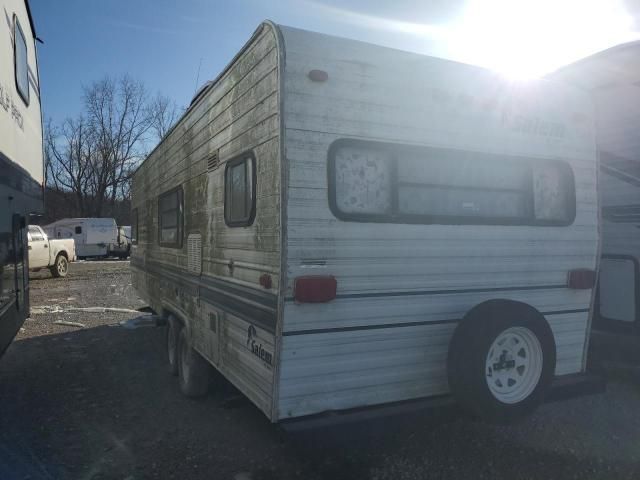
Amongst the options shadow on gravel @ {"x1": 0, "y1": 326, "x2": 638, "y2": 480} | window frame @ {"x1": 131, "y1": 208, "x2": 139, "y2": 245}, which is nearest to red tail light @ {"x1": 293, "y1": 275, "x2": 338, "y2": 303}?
shadow on gravel @ {"x1": 0, "y1": 326, "x2": 638, "y2": 480}

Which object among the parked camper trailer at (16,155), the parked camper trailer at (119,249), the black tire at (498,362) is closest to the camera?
the black tire at (498,362)

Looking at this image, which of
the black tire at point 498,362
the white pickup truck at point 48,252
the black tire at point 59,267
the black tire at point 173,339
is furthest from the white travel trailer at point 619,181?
the black tire at point 59,267

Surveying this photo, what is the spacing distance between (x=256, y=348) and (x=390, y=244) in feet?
3.43

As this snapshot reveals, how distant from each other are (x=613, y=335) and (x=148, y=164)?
6.12 metres

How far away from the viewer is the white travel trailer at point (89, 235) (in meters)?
26.2

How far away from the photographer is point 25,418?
15.1ft

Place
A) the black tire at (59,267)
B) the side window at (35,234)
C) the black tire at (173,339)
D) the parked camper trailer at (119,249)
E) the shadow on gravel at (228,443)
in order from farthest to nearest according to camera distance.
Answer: the parked camper trailer at (119,249) < the black tire at (59,267) < the side window at (35,234) < the black tire at (173,339) < the shadow on gravel at (228,443)

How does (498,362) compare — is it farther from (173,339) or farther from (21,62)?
(21,62)

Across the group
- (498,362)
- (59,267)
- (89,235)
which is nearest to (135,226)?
(498,362)

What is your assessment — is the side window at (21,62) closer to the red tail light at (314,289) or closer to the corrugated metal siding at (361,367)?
the red tail light at (314,289)

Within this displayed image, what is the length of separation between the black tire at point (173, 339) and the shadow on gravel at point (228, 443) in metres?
0.36

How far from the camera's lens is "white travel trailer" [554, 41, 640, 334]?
183 inches

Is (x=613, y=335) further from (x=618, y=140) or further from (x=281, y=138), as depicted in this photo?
(x=281, y=138)

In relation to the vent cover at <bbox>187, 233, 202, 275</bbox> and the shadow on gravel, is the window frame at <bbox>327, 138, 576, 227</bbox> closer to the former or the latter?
the shadow on gravel
